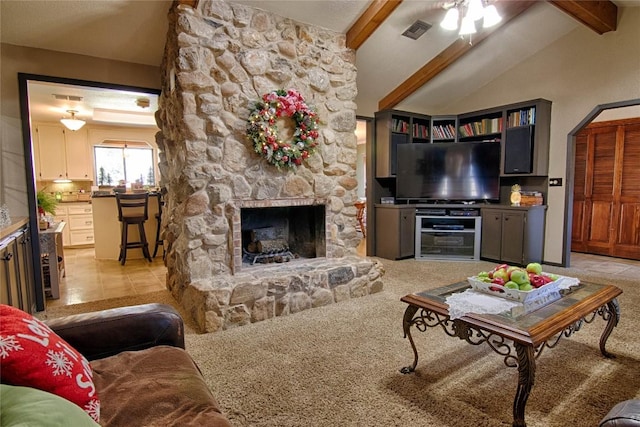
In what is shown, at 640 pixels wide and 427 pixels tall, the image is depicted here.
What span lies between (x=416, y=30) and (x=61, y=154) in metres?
6.63

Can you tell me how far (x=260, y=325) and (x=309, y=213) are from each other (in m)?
1.42

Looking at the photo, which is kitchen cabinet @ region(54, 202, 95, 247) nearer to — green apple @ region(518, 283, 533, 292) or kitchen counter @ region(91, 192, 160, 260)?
kitchen counter @ region(91, 192, 160, 260)

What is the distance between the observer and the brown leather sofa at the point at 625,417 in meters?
0.89

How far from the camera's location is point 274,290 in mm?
3062

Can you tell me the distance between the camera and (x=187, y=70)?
9.55 ft

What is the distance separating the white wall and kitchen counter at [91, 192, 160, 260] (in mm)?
5517

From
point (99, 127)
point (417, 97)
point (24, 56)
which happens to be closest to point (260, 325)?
point (24, 56)

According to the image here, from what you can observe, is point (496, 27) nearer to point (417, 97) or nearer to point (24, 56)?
point (417, 97)

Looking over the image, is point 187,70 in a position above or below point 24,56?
below


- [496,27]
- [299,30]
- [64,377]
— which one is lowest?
[64,377]

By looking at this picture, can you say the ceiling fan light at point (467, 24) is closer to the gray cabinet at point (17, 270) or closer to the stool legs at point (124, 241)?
the gray cabinet at point (17, 270)

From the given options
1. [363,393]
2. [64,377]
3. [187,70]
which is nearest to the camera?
[64,377]

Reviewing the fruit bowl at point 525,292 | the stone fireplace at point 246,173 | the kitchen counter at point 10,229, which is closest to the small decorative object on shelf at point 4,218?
the kitchen counter at point 10,229

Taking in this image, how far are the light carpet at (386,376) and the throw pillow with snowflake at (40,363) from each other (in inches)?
34.5
